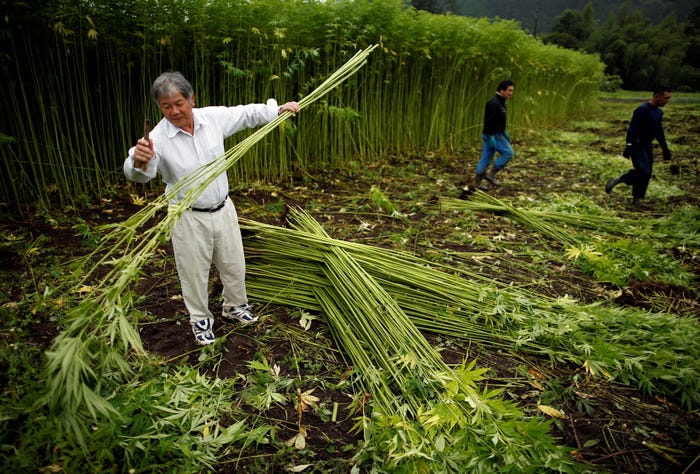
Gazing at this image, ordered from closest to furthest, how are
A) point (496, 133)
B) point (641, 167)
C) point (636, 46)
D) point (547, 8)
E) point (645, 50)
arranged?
point (641, 167) → point (496, 133) → point (645, 50) → point (636, 46) → point (547, 8)

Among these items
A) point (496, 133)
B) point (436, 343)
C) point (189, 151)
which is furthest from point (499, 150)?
point (189, 151)

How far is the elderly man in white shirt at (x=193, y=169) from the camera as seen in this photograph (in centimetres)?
198

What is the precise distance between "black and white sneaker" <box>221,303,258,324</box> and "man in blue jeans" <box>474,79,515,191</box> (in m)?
4.70

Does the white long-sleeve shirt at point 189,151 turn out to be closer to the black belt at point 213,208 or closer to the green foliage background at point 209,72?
the black belt at point 213,208

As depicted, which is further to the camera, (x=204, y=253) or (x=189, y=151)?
(x=204, y=253)

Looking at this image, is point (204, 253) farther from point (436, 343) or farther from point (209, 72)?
point (209, 72)

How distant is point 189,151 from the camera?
2.13m

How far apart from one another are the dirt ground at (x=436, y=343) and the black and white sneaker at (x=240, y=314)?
2.1 inches

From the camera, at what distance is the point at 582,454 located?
1.75m

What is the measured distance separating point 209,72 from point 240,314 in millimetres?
3455

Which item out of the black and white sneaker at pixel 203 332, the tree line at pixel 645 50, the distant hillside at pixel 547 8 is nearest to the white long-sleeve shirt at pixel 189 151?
the black and white sneaker at pixel 203 332

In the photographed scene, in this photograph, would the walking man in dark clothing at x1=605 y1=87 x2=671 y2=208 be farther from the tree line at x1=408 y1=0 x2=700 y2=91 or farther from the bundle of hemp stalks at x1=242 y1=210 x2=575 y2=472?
the tree line at x1=408 y1=0 x2=700 y2=91

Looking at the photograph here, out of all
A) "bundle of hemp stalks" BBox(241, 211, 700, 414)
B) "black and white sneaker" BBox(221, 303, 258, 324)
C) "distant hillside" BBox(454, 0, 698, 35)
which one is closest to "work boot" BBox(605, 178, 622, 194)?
"bundle of hemp stalks" BBox(241, 211, 700, 414)

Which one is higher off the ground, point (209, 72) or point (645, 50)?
point (645, 50)
